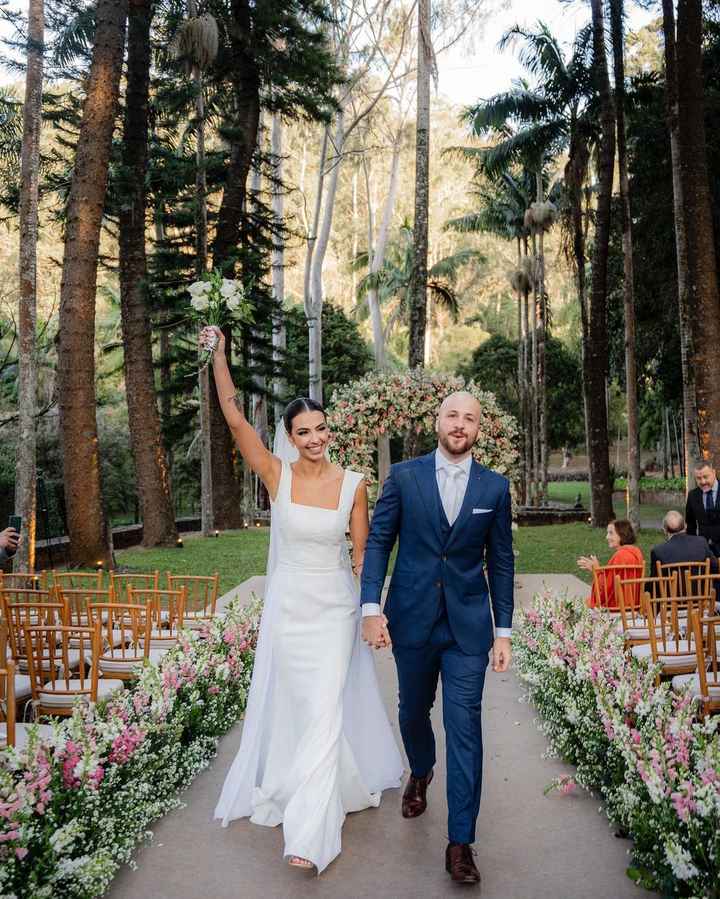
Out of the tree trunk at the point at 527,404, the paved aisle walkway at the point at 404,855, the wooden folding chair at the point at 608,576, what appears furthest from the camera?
the tree trunk at the point at 527,404

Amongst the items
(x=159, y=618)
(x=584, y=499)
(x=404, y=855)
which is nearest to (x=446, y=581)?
(x=404, y=855)

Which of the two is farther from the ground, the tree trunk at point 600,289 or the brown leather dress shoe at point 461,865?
the tree trunk at point 600,289

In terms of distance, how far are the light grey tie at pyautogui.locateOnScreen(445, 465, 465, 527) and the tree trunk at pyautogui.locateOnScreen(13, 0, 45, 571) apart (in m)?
9.34

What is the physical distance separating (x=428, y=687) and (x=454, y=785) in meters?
0.50

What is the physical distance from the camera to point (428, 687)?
4.12m

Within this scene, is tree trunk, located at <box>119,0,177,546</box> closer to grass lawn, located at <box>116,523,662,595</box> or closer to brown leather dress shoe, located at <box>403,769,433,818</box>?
grass lawn, located at <box>116,523,662,595</box>

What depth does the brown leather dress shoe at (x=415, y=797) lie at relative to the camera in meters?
4.43

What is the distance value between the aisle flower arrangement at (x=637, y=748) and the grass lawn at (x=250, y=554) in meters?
8.20

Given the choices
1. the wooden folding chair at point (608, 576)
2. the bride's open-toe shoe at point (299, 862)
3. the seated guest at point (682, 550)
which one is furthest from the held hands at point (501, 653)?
the seated guest at point (682, 550)

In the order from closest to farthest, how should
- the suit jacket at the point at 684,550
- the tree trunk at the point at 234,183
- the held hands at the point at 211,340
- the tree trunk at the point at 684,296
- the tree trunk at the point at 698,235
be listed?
1. the held hands at the point at 211,340
2. the suit jacket at the point at 684,550
3. the tree trunk at the point at 698,235
4. the tree trunk at the point at 684,296
5. the tree trunk at the point at 234,183

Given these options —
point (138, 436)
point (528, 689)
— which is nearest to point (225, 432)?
point (138, 436)

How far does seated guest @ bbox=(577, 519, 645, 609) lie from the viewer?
7133 millimetres

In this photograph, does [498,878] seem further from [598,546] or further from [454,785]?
[598,546]

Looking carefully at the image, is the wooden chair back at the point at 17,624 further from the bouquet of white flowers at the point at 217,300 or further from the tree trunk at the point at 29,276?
the tree trunk at the point at 29,276
